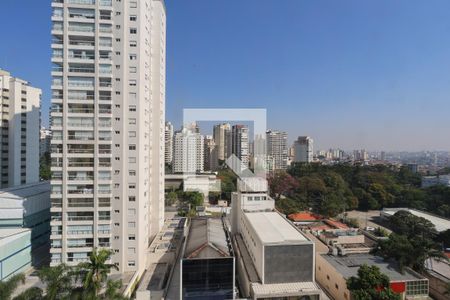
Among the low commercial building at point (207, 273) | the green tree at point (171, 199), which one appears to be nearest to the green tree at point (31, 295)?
the low commercial building at point (207, 273)

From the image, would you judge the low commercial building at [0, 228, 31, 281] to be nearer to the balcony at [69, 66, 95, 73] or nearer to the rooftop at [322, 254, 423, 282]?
the balcony at [69, 66, 95, 73]

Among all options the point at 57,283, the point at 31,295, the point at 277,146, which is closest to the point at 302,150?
the point at 277,146

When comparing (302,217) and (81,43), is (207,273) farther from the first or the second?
(302,217)

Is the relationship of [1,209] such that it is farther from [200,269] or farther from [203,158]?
[203,158]

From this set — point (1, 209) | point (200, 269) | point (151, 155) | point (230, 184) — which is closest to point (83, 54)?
point (151, 155)

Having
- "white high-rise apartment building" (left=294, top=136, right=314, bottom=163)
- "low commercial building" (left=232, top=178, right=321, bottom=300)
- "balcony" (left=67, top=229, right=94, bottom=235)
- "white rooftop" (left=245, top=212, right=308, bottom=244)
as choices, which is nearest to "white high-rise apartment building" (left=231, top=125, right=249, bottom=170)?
"white rooftop" (left=245, top=212, right=308, bottom=244)
